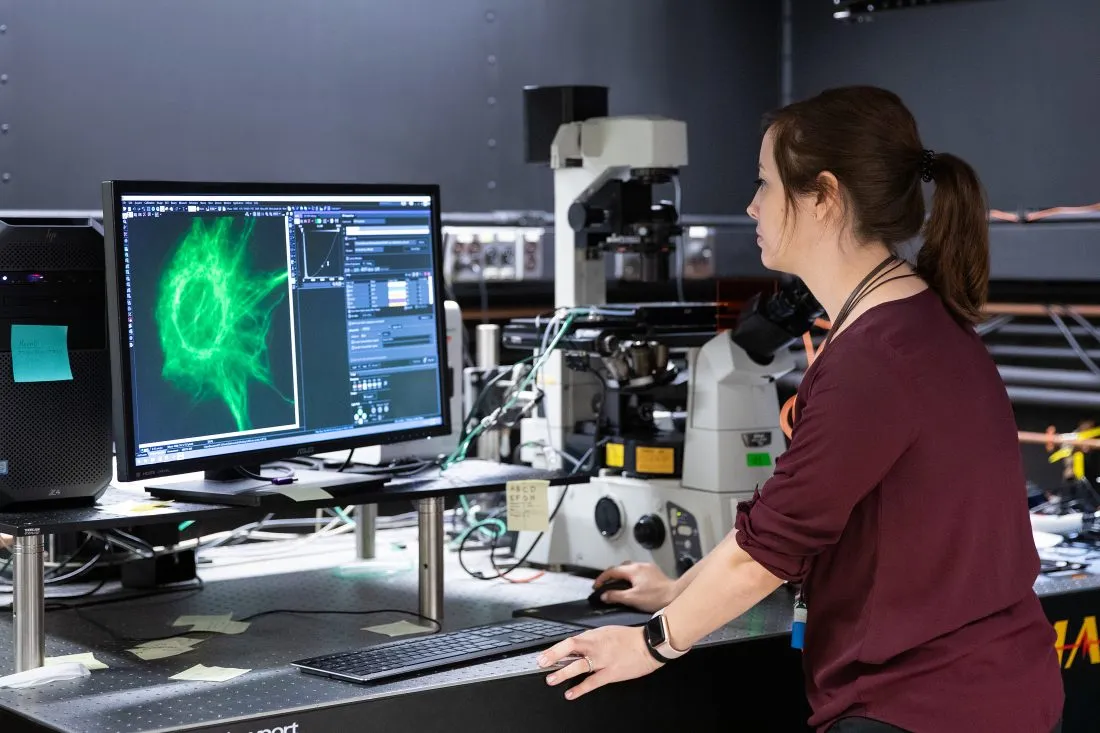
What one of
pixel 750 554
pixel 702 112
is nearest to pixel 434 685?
pixel 750 554

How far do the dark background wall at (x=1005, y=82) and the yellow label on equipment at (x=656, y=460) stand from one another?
6.51 ft

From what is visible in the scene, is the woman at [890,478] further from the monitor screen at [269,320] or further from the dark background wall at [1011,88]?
the dark background wall at [1011,88]

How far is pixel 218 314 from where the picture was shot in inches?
A: 76.4

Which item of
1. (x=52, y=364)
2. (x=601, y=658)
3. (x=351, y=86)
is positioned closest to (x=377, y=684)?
(x=601, y=658)

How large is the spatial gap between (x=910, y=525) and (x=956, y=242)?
0.35 m

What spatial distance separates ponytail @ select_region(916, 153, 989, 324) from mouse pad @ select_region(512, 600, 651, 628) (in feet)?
2.22

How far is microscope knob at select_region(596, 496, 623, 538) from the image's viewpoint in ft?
7.97

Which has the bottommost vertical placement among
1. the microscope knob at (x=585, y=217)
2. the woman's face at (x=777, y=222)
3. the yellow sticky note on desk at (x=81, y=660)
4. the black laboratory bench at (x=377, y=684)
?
the black laboratory bench at (x=377, y=684)

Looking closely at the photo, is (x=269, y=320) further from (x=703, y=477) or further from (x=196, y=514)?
(x=703, y=477)

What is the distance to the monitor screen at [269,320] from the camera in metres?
1.83

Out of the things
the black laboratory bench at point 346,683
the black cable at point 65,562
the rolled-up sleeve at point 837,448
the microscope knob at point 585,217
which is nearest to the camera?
the rolled-up sleeve at point 837,448

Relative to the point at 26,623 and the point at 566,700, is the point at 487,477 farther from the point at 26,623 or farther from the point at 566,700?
the point at 26,623

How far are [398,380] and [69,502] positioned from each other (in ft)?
1.76

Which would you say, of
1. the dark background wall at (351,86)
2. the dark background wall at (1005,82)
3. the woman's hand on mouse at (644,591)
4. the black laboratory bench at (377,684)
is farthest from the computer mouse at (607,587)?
the dark background wall at (1005,82)
